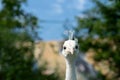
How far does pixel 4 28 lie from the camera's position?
16.9 meters

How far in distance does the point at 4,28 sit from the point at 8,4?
805mm

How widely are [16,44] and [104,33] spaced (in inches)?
212

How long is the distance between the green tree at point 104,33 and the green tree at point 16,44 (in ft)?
15.0

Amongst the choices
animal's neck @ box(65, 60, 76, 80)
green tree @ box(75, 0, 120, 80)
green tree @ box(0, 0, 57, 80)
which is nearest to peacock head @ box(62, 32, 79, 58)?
animal's neck @ box(65, 60, 76, 80)

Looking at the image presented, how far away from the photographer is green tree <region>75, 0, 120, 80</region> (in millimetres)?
21141

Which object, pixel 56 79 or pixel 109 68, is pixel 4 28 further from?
pixel 109 68

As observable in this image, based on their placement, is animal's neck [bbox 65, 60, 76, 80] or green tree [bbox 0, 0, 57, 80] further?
green tree [bbox 0, 0, 57, 80]

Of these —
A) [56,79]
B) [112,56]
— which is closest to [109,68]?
[112,56]

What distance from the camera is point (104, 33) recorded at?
21.4 metres

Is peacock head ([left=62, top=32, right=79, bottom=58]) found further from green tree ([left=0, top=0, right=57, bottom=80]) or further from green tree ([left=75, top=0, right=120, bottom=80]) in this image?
green tree ([left=75, top=0, right=120, bottom=80])

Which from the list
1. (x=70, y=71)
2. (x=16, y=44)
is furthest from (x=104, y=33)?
(x=70, y=71)

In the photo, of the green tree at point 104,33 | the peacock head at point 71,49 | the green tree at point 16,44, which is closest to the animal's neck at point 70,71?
the peacock head at point 71,49

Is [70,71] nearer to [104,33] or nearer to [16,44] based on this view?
[16,44]

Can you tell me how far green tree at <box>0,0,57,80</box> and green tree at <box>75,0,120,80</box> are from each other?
15.0 ft
